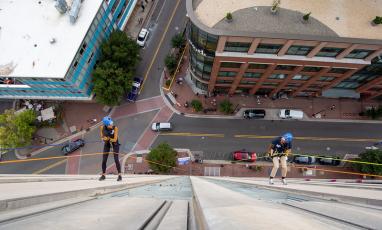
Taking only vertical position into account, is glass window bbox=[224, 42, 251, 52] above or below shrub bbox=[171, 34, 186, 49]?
below

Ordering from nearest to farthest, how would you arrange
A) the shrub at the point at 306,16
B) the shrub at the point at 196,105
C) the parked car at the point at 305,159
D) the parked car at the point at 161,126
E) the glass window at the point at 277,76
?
1. the shrub at the point at 306,16
2. the glass window at the point at 277,76
3. the parked car at the point at 305,159
4. the shrub at the point at 196,105
5. the parked car at the point at 161,126

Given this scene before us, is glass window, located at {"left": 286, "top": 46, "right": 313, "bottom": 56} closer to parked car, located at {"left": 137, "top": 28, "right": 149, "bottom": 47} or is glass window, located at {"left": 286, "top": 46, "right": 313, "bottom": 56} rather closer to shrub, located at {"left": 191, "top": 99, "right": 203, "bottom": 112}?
shrub, located at {"left": 191, "top": 99, "right": 203, "bottom": 112}

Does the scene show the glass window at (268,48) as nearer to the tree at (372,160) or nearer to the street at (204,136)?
the street at (204,136)

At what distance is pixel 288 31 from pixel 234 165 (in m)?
17.3

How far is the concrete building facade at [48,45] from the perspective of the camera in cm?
2867

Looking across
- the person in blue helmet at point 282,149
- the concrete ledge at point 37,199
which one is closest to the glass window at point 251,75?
the person in blue helmet at point 282,149

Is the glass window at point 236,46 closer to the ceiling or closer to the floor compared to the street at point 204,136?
closer to the ceiling

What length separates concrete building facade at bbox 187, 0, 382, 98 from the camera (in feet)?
75.8

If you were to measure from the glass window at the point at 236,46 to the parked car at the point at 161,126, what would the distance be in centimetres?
1339

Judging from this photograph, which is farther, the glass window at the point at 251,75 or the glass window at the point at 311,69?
the glass window at the point at 251,75

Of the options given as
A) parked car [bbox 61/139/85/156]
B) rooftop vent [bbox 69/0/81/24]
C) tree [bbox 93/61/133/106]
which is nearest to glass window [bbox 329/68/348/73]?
tree [bbox 93/61/133/106]

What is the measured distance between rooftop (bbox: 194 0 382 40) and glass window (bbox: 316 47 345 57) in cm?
136

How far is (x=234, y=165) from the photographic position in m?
35.2

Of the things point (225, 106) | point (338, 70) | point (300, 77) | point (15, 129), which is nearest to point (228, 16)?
point (300, 77)
